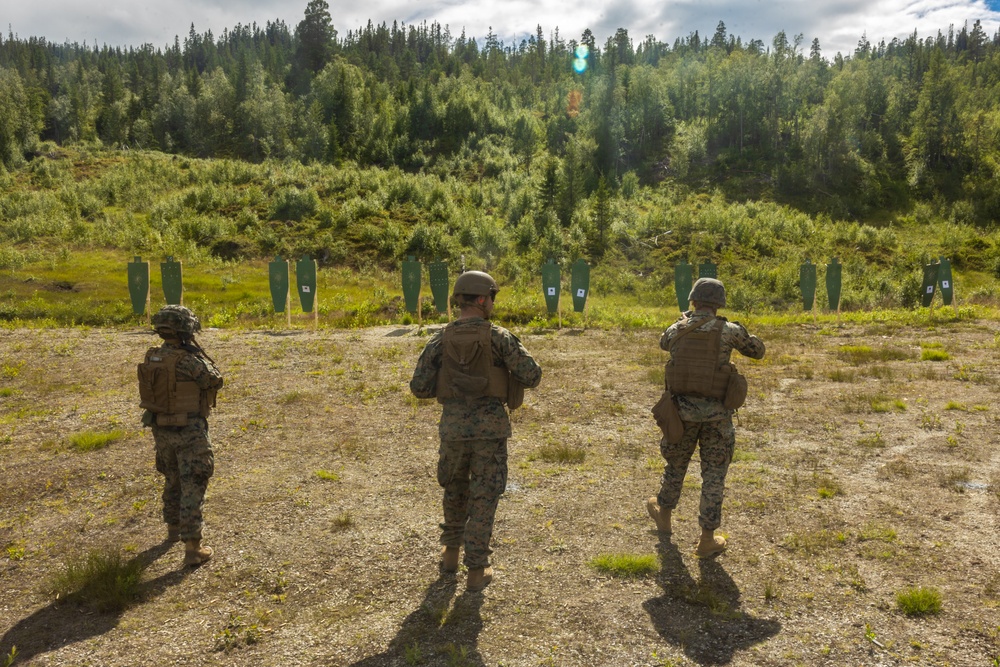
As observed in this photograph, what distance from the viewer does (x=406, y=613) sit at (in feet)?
16.8

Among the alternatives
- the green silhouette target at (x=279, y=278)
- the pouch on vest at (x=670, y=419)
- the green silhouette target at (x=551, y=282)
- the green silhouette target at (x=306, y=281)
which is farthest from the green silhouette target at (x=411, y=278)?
the pouch on vest at (x=670, y=419)

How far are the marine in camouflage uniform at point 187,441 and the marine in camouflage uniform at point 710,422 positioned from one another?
419 centimetres

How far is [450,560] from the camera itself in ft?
18.6

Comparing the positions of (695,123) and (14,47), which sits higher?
(14,47)

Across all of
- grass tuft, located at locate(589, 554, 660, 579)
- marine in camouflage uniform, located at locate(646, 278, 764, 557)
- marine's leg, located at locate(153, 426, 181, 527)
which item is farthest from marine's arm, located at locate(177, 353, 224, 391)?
marine in camouflage uniform, located at locate(646, 278, 764, 557)

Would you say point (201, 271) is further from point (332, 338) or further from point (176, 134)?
point (176, 134)

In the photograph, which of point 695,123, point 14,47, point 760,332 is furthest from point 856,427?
point 14,47

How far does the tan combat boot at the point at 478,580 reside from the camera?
5352 millimetres

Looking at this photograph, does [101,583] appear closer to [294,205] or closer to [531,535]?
[531,535]

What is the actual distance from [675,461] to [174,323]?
4681 millimetres

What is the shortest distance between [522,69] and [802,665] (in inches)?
5385

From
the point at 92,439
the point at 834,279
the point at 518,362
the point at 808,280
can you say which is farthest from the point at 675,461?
the point at 834,279

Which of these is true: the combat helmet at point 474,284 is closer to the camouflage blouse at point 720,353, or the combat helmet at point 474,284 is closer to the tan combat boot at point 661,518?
the camouflage blouse at point 720,353

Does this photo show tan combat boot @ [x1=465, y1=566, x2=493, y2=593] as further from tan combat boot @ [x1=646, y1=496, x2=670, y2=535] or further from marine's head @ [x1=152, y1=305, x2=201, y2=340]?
marine's head @ [x1=152, y1=305, x2=201, y2=340]
